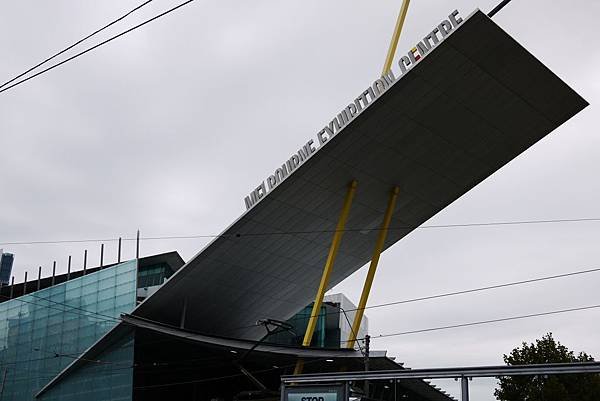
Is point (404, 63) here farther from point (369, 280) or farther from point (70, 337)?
point (70, 337)

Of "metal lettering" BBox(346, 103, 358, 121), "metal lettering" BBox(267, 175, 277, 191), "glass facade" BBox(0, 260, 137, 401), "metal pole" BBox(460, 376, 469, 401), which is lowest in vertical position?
"metal pole" BBox(460, 376, 469, 401)

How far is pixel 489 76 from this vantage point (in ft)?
99.3

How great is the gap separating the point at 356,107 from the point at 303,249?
37.8ft

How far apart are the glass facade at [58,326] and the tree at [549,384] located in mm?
20597

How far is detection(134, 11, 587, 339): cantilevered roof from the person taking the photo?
1176 inches

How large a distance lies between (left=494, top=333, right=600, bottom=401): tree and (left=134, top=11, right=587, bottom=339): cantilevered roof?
9.86 m

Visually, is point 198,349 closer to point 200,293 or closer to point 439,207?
point 200,293

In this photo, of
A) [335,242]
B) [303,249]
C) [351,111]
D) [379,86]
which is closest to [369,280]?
[335,242]

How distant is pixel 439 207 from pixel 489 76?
11.3 m

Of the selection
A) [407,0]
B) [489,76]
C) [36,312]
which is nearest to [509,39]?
[489,76]

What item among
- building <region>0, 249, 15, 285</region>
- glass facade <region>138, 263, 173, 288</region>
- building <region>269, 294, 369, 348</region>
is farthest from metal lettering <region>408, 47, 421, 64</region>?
building <region>0, 249, 15, 285</region>

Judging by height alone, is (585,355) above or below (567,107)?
below

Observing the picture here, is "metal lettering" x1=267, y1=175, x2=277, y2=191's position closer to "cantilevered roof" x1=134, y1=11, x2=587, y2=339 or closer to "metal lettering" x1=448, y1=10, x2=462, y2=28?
"cantilevered roof" x1=134, y1=11, x2=587, y2=339

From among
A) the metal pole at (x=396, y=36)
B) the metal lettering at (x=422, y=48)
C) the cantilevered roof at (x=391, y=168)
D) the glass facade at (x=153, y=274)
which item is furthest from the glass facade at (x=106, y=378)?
the metal lettering at (x=422, y=48)
